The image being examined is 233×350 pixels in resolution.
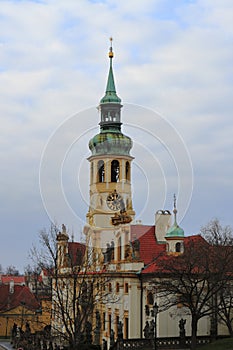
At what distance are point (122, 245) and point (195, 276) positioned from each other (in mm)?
12468

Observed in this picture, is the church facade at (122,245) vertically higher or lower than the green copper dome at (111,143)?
lower

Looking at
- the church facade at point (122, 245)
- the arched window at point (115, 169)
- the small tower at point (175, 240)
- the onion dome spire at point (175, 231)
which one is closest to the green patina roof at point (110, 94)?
the church facade at point (122, 245)

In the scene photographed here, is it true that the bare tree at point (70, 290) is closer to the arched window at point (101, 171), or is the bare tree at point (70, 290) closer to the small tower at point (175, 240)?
the small tower at point (175, 240)

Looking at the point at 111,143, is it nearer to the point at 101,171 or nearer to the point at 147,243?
the point at 101,171

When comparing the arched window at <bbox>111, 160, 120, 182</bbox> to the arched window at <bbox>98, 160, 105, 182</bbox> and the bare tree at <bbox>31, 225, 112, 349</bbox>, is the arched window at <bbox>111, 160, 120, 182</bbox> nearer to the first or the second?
the arched window at <bbox>98, 160, 105, 182</bbox>

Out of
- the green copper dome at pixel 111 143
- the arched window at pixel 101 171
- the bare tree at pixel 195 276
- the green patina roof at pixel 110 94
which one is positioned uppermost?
the green patina roof at pixel 110 94

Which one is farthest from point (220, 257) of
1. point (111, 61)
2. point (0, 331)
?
point (0, 331)

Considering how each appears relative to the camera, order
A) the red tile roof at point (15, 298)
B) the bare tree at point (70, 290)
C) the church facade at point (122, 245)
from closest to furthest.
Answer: the bare tree at point (70, 290), the church facade at point (122, 245), the red tile roof at point (15, 298)

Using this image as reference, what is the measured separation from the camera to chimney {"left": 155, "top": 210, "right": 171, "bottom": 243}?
5184 centimetres

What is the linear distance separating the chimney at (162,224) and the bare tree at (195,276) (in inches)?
391

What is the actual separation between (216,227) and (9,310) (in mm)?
32107

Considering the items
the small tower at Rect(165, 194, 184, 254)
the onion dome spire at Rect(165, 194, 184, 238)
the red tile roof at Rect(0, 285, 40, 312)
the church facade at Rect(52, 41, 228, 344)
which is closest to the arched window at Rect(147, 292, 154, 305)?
the church facade at Rect(52, 41, 228, 344)

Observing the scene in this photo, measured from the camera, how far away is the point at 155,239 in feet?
170

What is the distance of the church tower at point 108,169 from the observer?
58.5 meters
